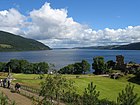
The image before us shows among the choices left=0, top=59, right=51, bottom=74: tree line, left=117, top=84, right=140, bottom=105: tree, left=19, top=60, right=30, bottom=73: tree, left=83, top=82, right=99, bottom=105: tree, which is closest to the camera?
left=117, top=84, right=140, bottom=105: tree

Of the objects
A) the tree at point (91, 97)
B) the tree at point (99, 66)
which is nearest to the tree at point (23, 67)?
the tree at point (99, 66)

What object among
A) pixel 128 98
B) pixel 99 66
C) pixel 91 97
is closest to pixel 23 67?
pixel 99 66

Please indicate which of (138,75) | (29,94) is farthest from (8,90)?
(138,75)

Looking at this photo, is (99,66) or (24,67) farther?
(24,67)

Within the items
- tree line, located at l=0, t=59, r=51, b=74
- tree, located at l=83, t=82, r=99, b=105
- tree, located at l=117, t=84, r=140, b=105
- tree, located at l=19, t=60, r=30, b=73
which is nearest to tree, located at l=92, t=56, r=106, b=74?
tree line, located at l=0, t=59, r=51, b=74

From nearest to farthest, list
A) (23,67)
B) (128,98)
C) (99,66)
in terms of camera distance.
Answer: (128,98) < (99,66) < (23,67)

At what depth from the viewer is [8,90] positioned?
4216 centimetres

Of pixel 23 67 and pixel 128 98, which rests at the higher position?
pixel 128 98

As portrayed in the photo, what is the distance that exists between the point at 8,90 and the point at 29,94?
396 cm

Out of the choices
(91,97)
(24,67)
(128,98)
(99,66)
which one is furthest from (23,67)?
(128,98)

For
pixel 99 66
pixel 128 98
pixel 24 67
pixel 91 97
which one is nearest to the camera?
pixel 128 98

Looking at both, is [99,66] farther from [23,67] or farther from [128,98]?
[128,98]

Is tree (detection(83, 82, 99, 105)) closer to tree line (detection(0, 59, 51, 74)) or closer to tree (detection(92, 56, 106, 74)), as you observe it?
tree (detection(92, 56, 106, 74))

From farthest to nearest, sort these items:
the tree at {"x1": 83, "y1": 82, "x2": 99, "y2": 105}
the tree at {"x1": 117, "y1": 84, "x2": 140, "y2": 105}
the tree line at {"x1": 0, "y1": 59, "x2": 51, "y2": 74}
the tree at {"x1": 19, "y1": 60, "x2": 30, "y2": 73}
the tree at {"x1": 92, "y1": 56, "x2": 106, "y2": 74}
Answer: the tree at {"x1": 19, "y1": 60, "x2": 30, "y2": 73} → the tree line at {"x1": 0, "y1": 59, "x2": 51, "y2": 74} → the tree at {"x1": 92, "y1": 56, "x2": 106, "y2": 74} → the tree at {"x1": 83, "y1": 82, "x2": 99, "y2": 105} → the tree at {"x1": 117, "y1": 84, "x2": 140, "y2": 105}
